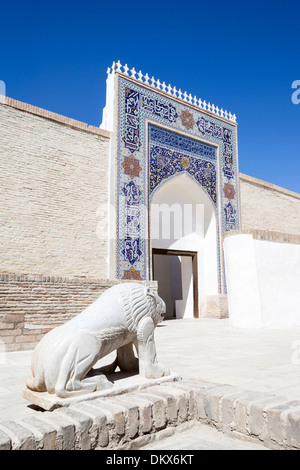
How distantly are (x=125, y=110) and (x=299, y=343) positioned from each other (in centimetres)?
781

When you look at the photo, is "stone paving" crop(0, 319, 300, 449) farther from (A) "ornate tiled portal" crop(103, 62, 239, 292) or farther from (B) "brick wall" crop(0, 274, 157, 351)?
(A) "ornate tiled portal" crop(103, 62, 239, 292)

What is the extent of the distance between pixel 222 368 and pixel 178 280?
12.4 m

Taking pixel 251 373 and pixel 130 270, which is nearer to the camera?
pixel 251 373

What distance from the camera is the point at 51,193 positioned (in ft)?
29.5

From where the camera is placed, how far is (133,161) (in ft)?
34.4

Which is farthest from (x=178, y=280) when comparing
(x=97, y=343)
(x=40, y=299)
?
(x=97, y=343)

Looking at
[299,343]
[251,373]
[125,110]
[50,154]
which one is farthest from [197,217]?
[251,373]

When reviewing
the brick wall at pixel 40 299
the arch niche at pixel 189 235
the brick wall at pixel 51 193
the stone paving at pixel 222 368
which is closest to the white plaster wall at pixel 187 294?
the arch niche at pixel 189 235

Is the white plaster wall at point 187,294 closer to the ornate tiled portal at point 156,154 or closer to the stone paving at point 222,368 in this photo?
the ornate tiled portal at point 156,154

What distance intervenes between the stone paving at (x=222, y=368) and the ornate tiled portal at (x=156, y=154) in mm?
4920

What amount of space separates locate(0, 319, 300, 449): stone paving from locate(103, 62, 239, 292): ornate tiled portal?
4.92 meters

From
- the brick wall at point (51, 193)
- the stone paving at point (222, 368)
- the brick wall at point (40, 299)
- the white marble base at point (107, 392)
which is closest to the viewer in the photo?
the white marble base at point (107, 392)

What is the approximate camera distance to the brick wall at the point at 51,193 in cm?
832

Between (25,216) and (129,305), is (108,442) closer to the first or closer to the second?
(129,305)
